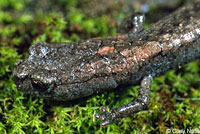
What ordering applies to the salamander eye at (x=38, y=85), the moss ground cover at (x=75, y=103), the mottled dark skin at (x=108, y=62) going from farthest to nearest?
the moss ground cover at (x=75, y=103), the mottled dark skin at (x=108, y=62), the salamander eye at (x=38, y=85)

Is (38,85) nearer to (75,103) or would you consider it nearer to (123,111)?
(75,103)

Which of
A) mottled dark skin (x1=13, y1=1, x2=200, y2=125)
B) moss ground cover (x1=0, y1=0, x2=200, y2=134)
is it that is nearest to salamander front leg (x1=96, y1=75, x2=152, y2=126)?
mottled dark skin (x1=13, y1=1, x2=200, y2=125)

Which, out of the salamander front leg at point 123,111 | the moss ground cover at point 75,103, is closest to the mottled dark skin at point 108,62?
the salamander front leg at point 123,111

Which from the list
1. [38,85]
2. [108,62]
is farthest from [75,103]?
[108,62]

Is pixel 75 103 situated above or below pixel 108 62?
below

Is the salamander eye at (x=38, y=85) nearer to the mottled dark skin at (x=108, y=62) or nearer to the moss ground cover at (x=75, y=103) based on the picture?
the mottled dark skin at (x=108, y=62)

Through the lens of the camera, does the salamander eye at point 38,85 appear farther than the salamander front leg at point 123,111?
No

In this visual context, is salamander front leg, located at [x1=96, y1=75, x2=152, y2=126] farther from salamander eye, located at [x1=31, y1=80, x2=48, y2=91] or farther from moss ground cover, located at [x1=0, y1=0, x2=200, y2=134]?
salamander eye, located at [x1=31, y1=80, x2=48, y2=91]
